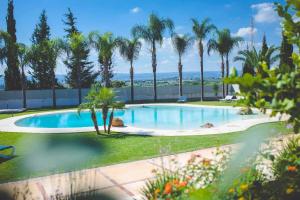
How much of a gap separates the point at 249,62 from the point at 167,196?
2811 cm

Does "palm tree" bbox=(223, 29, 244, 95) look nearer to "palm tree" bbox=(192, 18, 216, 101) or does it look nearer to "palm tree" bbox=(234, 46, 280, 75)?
"palm tree" bbox=(234, 46, 280, 75)

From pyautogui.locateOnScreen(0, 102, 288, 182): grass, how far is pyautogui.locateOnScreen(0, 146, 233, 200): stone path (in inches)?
17.4

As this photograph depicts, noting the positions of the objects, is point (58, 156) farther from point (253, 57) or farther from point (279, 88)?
point (253, 57)

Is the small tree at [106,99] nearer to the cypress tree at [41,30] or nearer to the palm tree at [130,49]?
the palm tree at [130,49]

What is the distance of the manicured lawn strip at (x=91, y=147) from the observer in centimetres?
709

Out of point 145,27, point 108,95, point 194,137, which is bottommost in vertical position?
point 194,137

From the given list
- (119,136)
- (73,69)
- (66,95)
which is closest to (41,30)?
(73,69)

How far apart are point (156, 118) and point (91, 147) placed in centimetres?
1050

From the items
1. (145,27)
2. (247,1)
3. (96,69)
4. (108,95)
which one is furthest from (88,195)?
(96,69)

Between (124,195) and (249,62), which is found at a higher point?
(249,62)

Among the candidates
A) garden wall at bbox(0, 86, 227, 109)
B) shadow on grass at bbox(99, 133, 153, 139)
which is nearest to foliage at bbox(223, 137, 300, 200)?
shadow on grass at bbox(99, 133, 153, 139)

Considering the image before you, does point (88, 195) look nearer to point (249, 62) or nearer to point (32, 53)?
point (32, 53)

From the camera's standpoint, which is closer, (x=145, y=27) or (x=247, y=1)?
(x=247, y=1)

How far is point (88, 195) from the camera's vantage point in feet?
14.5
